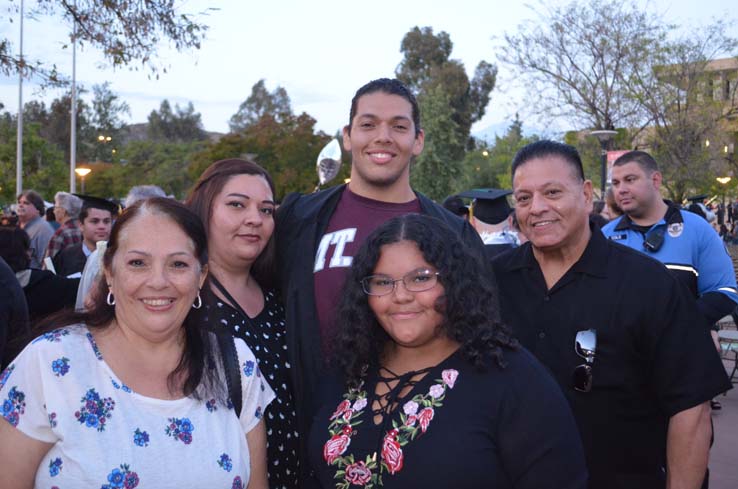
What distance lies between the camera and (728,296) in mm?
4934

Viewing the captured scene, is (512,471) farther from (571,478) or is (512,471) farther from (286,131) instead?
(286,131)

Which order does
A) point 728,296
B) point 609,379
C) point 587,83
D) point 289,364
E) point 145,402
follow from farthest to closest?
point 587,83 → point 728,296 → point 289,364 → point 609,379 → point 145,402

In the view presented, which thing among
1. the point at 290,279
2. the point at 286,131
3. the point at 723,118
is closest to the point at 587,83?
the point at 723,118

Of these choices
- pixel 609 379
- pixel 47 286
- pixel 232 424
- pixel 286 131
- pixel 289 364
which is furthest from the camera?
pixel 286 131

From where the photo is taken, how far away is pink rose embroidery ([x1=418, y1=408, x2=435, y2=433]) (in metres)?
2.33

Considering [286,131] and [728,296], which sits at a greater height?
[286,131]

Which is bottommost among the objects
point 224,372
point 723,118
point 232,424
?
point 232,424

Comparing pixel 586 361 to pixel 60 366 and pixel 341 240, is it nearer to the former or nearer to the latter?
pixel 341 240

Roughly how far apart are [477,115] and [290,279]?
164 feet

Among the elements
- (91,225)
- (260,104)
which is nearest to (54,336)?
(91,225)

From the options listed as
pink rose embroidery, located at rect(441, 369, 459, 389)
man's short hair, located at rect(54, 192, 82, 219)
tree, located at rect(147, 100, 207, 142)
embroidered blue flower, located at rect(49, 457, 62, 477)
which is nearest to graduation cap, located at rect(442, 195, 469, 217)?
man's short hair, located at rect(54, 192, 82, 219)

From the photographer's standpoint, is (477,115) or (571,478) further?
(477,115)

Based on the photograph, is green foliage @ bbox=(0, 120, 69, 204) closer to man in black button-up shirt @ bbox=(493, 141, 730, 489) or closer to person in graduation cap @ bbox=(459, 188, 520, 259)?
person in graduation cap @ bbox=(459, 188, 520, 259)

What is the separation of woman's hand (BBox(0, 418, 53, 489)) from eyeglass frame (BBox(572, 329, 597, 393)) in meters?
1.96
